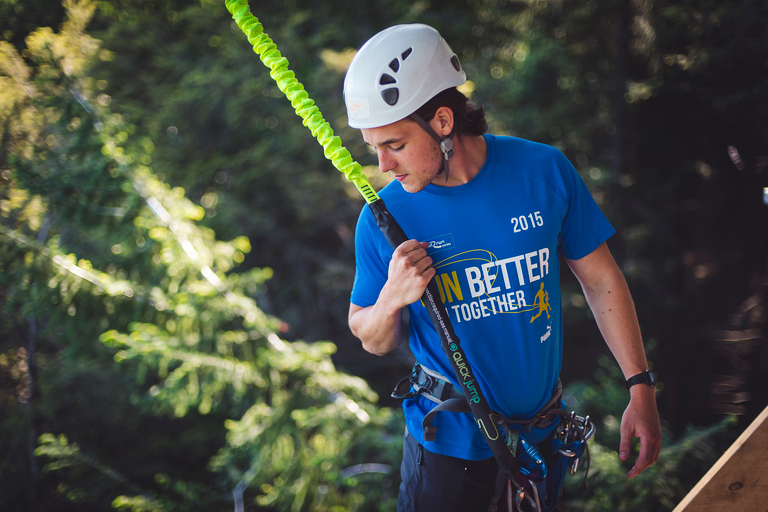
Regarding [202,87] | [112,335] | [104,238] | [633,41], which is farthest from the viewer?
[202,87]

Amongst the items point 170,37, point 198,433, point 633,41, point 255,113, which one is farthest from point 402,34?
point 170,37

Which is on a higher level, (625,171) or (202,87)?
(202,87)

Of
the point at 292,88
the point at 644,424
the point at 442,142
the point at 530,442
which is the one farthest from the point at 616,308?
the point at 292,88

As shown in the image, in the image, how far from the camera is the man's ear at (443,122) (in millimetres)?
1511

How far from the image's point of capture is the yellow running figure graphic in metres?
1.50

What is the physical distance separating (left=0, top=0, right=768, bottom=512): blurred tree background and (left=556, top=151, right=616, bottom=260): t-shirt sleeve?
3.20 metres

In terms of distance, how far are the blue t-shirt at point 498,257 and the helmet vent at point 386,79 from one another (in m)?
0.35

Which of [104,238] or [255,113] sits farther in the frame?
[255,113]

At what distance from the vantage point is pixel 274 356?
15.8ft

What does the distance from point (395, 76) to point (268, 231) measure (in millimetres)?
8309

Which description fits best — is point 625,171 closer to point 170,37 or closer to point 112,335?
point 112,335

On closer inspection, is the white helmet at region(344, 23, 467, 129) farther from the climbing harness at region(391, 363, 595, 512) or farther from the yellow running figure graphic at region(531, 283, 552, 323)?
the climbing harness at region(391, 363, 595, 512)

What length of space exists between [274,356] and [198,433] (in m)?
3.48

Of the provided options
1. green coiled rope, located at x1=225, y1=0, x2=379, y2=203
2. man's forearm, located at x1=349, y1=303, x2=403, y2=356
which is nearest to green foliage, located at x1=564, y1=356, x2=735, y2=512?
man's forearm, located at x1=349, y1=303, x2=403, y2=356
